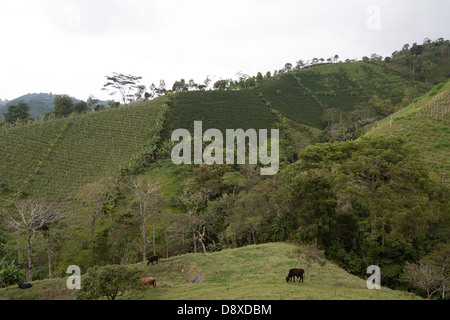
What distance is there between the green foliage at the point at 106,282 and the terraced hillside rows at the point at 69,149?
2864 centimetres

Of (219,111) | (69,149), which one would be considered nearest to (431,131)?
(219,111)

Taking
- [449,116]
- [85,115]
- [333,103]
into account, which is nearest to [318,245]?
[449,116]

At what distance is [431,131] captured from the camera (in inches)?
1126

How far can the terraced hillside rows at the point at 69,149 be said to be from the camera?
3709cm

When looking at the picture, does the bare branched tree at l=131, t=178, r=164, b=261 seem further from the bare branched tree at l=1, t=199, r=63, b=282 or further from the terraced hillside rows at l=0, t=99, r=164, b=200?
the terraced hillside rows at l=0, t=99, r=164, b=200

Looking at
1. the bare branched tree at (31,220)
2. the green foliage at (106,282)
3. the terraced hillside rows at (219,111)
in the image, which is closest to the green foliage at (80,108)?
the terraced hillside rows at (219,111)

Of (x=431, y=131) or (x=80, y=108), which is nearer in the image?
(x=431, y=131)

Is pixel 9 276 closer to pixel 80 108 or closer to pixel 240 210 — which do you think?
pixel 240 210

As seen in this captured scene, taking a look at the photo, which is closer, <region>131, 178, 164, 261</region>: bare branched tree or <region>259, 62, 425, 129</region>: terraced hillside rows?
<region>131, 178, 164, 261</region>: bare branched tree

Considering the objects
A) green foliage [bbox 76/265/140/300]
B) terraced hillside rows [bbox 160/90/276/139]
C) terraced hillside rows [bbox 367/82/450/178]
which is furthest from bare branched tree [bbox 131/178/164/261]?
terraced hillside rows [bbox 160/90/276/139]

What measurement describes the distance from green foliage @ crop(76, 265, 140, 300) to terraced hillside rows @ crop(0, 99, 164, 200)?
28.6 meters

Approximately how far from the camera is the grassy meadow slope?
10.6 meters

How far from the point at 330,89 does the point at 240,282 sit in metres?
85.8
